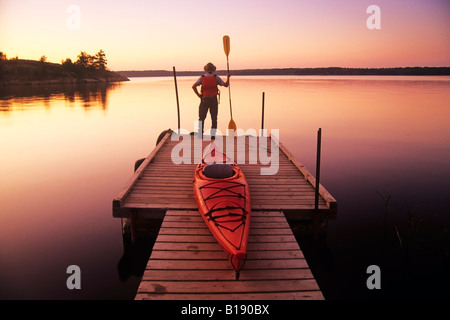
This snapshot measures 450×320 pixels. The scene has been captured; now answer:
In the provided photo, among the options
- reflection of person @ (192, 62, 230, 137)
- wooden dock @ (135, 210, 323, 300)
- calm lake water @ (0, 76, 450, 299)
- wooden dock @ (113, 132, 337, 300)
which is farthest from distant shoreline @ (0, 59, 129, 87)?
wooden dock @ (135, 210, 323, 300)

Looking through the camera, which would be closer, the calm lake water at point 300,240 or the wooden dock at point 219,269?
the wooden dock at point 219,269

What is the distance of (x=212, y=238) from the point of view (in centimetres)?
531

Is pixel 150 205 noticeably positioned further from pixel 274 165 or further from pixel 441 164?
pixel 441 164

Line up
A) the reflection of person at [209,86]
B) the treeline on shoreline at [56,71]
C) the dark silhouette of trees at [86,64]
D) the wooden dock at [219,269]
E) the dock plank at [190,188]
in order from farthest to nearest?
the dark silhouette of trees at [86,64] → the treeline on shoreline at [56,71] → the reflection of person at [209,86] → the dock plank at [190,188] → the wooden dock at [219,269]

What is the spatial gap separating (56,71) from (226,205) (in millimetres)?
→ 104152

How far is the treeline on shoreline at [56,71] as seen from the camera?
78.4 m

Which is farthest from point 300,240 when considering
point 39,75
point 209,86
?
point 39,75

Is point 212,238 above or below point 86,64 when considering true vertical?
below

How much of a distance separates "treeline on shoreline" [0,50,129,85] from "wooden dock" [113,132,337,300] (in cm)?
8695

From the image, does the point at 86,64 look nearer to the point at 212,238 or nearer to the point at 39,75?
the point at 39,75

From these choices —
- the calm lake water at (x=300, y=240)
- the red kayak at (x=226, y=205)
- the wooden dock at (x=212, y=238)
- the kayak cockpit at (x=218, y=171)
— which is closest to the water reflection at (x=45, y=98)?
the calm lake water at (x=300, y=240)

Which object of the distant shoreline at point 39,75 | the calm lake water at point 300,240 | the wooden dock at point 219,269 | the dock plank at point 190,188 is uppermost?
the distant shoreline at point 39,75

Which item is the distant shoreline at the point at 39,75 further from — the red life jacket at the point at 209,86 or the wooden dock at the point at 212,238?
the wooden dock at the point at 212,238

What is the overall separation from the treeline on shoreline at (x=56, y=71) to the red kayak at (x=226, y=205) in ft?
288
